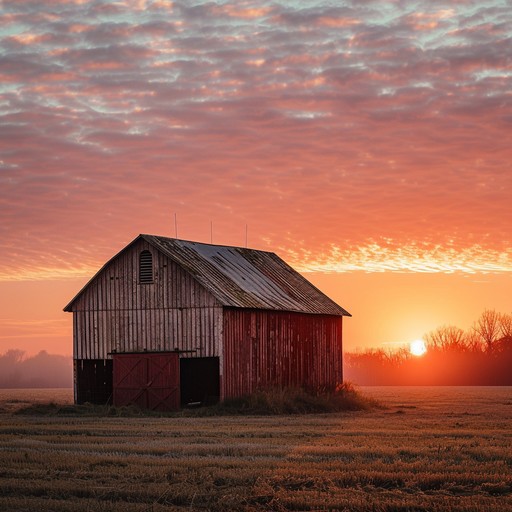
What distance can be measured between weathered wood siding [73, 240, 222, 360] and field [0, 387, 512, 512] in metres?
11.1

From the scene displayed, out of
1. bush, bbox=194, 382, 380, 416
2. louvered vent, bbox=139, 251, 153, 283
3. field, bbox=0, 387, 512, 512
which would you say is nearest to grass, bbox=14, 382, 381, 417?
bush, bbox=194, 382, 380, 416

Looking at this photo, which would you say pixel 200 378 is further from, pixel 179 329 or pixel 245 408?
pixel 245 408

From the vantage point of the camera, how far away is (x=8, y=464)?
1930 cm

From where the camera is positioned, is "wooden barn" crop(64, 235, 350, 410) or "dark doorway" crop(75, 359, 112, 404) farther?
"dark doorway" crop(75, 359, 112, 404)

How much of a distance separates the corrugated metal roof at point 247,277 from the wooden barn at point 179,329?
9 centimetres

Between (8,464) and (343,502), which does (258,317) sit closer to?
(8,464)

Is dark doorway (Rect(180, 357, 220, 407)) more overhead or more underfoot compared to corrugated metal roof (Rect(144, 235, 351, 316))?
more underfoot

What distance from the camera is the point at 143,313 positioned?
4284cm

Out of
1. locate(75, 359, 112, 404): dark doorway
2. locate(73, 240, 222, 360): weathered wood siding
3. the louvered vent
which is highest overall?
the louvered vent

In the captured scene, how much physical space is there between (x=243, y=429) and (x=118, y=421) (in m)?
6.41

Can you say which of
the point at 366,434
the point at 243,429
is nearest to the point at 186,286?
the point at 243,429

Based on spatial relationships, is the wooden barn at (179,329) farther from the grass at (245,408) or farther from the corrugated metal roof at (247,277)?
the grass at (245,408)

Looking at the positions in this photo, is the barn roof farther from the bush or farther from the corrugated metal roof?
the bush

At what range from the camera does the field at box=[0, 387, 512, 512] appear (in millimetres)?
15164
